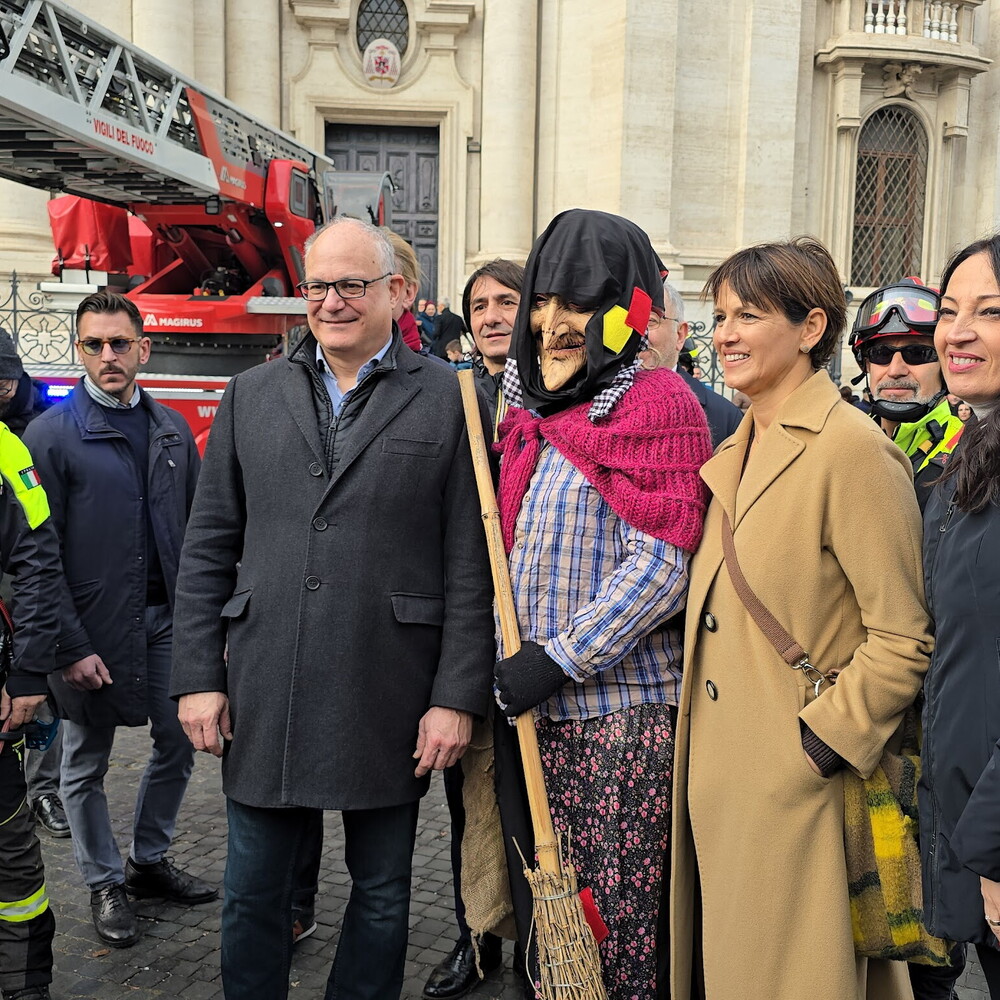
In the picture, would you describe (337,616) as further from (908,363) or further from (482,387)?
(908,363)

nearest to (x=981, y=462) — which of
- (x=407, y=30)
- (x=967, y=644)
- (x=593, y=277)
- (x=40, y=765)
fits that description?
(x=967, y=644)

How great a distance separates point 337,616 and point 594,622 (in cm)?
67

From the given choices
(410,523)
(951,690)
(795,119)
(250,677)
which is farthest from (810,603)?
(795,119)

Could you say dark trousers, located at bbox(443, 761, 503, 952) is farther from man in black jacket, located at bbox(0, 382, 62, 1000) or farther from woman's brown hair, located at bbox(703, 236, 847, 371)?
woman's brown hair, located at bbox(703, 236, 847, 371)

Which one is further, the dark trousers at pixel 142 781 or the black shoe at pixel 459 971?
the dark trousers at pixel 142 781

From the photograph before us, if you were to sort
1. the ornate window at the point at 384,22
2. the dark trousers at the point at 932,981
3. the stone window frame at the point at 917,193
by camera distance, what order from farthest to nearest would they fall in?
the stone window frame at the point at 917,193 → the ornate window at the point at 384,22 → the dark trousers at the point at 932,981

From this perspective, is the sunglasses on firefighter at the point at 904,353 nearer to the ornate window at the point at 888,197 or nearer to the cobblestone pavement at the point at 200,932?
the cobblestone pavement at the point at 200,932

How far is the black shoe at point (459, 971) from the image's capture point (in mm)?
3486

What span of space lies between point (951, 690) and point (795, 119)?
1739 cm

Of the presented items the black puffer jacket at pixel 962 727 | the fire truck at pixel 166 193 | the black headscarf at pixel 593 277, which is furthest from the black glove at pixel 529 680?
the fire truck at pixel 166 193

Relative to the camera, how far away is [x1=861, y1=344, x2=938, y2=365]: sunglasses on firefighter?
340 cm

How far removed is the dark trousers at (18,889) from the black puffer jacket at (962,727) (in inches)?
99.7

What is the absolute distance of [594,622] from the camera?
2506 millimetres

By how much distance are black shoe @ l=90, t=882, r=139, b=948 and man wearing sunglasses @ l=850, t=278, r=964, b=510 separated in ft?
10.2
